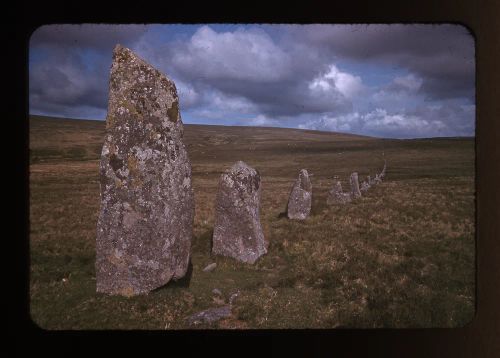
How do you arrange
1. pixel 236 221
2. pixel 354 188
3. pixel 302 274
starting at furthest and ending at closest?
pixel 354 188 < pixel 236 221 < pixel 302 274

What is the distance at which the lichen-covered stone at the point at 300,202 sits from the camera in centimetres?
1494

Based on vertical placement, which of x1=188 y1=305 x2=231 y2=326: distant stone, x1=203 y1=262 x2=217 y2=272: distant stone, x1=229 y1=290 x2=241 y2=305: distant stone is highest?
x1=203 y1=262 x2=217 y2=272: distant stone

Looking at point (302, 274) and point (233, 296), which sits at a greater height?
point (302, 274)

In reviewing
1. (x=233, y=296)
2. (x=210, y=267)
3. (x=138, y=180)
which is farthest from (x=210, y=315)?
(x=138, y=180)

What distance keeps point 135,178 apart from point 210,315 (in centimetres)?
268

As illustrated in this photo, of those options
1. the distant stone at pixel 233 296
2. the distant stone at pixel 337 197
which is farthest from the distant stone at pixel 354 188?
the distant stone at pixel 233 296

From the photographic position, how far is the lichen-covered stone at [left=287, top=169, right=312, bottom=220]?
49.0 ft

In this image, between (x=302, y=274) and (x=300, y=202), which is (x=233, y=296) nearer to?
(x=302, y=274)

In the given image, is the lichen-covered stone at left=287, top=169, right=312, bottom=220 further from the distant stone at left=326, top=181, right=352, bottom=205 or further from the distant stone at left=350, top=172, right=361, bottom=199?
the distant stone at left=350, top=172, right=361, bottom=199

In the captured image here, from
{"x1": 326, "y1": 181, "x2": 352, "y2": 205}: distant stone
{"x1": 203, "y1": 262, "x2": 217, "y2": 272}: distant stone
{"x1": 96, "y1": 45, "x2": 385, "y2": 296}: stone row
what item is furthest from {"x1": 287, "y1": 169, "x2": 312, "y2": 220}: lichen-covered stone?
{"x1": 96, "y1": 45, "x2": 385, "y2": 296}: stone row

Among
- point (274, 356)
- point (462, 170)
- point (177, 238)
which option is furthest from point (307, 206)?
point (462, 170)

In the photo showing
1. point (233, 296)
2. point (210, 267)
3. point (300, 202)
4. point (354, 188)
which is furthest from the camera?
point (354, 188)

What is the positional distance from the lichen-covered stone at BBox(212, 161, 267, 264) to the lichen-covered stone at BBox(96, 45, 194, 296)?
2769 mm

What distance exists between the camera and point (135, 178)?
6965 mm
